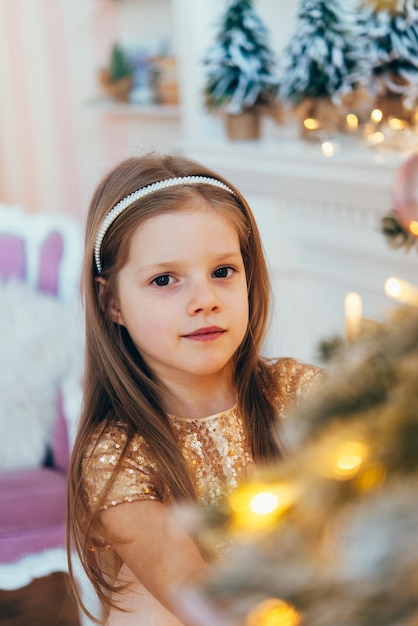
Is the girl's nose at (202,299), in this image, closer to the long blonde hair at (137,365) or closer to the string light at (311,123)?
the long blonde hair at (137,365)

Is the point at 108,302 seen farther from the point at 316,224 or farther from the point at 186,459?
the point at 316,224

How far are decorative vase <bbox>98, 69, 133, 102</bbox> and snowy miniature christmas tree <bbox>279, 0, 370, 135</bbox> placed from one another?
1.58 metres

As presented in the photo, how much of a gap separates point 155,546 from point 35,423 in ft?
4.24

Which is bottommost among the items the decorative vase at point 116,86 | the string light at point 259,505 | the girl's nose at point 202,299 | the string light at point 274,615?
the string light at point 274,615

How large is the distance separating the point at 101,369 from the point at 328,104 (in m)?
1.35

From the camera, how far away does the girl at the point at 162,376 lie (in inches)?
39.9

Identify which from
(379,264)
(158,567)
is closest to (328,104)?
(379,264)

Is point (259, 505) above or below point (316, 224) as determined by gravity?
below

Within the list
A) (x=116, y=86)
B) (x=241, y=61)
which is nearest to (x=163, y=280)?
(x=241, y=61)

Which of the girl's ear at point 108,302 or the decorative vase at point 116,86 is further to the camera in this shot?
the decorative vase at point 116,86

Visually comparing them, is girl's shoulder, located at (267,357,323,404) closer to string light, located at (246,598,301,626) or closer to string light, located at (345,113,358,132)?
string light, located at (246,598,301,626)

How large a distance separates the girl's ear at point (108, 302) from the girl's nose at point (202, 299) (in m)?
0.15

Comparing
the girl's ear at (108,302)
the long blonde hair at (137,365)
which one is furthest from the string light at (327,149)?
the girl's ear at (108,302)

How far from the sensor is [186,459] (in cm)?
113
